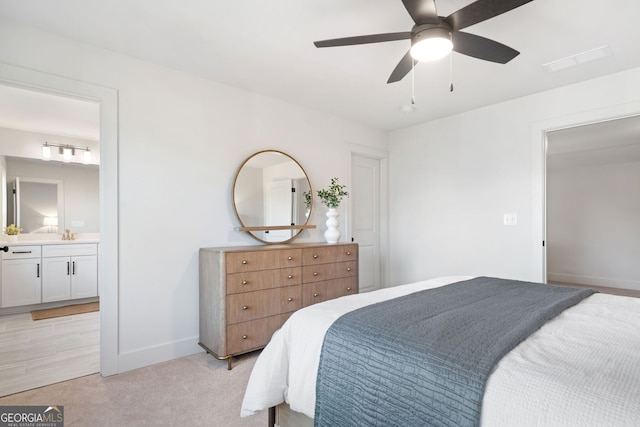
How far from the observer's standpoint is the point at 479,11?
158cm

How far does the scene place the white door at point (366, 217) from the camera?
4.40m

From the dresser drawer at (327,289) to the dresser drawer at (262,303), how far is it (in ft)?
0.28

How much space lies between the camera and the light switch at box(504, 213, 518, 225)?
11.4 feet

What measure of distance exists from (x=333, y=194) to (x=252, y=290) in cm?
153

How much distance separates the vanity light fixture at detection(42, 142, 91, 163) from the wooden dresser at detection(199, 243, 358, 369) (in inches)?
132

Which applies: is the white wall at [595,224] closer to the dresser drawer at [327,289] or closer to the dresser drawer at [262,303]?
the dresser drawer at [327,289]

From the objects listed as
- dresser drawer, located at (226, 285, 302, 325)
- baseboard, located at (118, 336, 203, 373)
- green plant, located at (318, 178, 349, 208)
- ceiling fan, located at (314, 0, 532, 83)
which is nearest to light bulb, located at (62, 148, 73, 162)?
baseboard, located at (118, 336, 203, 373)

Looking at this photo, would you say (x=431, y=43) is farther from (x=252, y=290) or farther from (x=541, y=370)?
(x=252, y=290)

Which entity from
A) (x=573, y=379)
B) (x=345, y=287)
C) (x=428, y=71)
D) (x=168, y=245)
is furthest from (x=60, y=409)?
(x=428, y=71)

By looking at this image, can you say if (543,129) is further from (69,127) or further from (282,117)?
(69,127)

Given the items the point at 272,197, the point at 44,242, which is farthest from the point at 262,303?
the point at 44,242

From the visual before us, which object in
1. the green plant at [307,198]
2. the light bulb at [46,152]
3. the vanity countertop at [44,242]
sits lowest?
the vanity countertop at [44,242]

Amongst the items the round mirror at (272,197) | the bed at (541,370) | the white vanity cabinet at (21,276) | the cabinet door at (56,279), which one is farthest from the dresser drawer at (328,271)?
the white vanity cabinet at (21,276)

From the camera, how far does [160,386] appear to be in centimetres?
228
